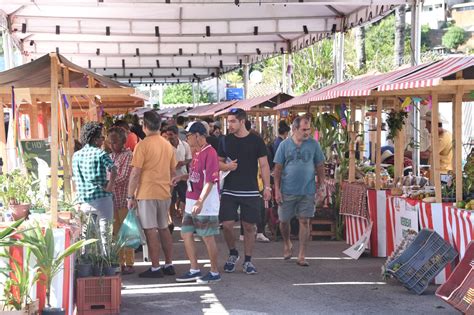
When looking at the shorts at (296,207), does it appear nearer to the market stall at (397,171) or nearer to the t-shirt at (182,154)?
the market stall at (397,171)

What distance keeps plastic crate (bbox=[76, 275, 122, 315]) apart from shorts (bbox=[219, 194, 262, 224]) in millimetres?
2141

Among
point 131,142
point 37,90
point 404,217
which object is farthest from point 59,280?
point 131,142

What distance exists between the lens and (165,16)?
→ 18500 mm

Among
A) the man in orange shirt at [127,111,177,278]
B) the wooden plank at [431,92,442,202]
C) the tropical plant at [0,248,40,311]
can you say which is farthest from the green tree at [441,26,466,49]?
the tropical plant at [0,248,40,311]

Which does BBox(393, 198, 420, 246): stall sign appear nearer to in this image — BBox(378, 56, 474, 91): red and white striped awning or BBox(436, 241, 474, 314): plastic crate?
BBox(378, 56, 474, 91): red and white striped awning

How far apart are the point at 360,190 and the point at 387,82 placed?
2.22 metres

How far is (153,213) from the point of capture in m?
9.10

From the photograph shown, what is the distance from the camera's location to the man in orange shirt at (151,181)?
29.6 feet

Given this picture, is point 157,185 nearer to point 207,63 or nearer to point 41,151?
point 41,151

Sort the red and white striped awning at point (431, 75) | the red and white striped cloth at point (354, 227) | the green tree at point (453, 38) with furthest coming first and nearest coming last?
the green tree at point (453, 38) < the red and white striped cloth at point (354, 227) < the red and white striped awning at point (431, 75)

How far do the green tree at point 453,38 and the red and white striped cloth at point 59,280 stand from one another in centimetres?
8468

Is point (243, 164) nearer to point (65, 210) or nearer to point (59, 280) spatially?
point (65, 210)

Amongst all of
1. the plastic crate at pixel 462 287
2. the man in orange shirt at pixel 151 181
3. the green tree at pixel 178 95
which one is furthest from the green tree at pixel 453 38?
the plastic crate at pixel 462 287

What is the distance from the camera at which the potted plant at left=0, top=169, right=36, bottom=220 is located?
7266 millimetres
